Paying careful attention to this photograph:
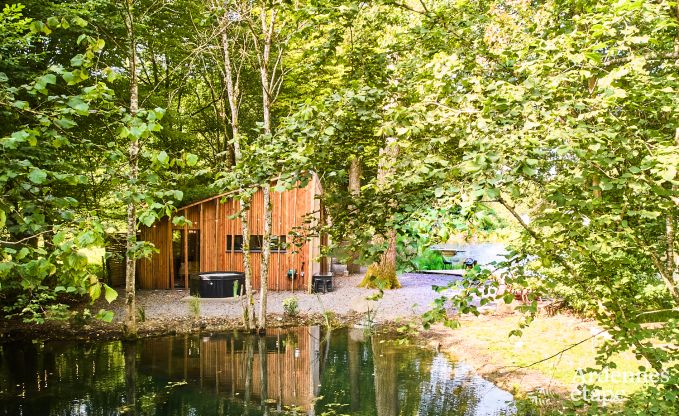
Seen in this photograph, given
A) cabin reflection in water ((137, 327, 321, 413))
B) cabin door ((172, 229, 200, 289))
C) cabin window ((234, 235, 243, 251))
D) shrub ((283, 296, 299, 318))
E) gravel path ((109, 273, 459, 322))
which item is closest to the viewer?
cabin reflection in water ((137, 327, 321, 413))

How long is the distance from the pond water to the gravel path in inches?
89.9

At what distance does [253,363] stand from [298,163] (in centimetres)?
842

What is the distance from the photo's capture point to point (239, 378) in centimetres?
1020

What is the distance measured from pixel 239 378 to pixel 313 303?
667cm

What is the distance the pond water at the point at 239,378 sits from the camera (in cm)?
848

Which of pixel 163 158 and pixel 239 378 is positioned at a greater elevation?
pixel 163 158

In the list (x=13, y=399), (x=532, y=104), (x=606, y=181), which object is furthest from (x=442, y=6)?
(x=13, y=399)

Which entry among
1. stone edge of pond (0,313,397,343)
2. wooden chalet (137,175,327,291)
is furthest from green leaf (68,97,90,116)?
wooden chalet (137,175,327,291)

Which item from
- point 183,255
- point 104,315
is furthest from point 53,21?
point 183,255

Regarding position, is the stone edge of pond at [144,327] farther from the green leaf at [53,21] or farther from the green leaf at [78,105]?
the green leaf at [53,21]

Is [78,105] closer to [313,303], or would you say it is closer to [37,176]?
[37,176]

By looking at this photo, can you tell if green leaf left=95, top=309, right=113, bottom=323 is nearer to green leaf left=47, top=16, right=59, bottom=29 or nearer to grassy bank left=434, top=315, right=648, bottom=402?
green leaf left=47, top=16, right=59, bottom=29

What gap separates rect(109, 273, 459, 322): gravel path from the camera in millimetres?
15117

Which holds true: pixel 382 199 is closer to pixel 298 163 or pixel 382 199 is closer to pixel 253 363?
pixel 298 163
